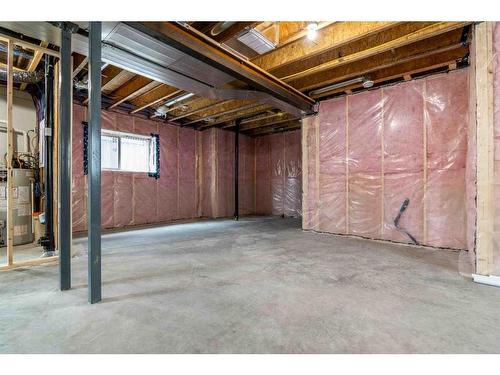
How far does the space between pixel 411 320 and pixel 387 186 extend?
2806mm

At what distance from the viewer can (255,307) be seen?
175cm

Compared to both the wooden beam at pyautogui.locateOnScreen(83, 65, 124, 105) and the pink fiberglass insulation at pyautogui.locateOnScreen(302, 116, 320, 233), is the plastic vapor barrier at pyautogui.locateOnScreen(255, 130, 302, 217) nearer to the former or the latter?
the pink fiberglass insulation at pyautogui.locateOnScreen(302, 116, 320, 233)

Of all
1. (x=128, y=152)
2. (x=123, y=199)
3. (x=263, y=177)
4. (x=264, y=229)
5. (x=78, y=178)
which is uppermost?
(x=128, y=152)

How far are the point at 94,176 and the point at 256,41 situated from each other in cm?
241

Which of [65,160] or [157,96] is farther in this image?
[157,96]

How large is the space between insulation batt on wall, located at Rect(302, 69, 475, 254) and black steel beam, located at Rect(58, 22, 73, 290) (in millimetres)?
3946

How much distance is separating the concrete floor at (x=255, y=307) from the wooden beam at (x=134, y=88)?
2874 mm

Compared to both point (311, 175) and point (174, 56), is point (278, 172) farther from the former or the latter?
point (174, 56)

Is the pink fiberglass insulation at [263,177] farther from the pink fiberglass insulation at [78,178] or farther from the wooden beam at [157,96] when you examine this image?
the pink fiberglass insulation at [78,178]

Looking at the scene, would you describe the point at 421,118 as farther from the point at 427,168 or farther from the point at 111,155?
the point at 111,155

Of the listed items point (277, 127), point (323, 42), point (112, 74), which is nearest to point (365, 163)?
point (323, 42)

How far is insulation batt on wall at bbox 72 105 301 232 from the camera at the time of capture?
17.4 ft

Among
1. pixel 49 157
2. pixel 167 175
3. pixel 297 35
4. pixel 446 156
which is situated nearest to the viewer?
pixel 297 35
